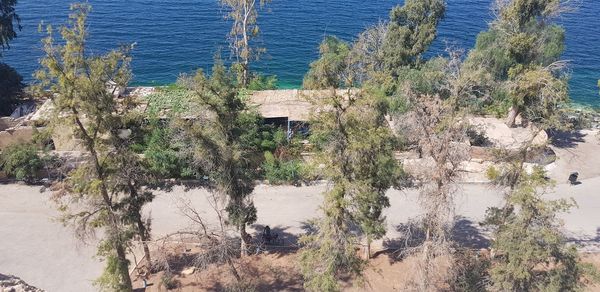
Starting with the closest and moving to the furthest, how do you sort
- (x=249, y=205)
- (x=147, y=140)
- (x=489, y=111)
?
(x=249, y=205) < (x=147, y=140) < (x=489, y=111)

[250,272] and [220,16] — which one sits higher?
[220,16]

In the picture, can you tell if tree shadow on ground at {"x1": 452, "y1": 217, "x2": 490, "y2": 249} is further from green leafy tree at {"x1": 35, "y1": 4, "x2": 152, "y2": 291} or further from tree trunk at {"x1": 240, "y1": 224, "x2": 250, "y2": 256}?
green leafy tree at {"x1": 35, "y1": 4, "x2": 152, "y2": 291}

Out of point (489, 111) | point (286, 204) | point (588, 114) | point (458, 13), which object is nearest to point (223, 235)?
point (286, 204)

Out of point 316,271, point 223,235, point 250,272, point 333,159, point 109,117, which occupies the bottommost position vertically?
point 250,272

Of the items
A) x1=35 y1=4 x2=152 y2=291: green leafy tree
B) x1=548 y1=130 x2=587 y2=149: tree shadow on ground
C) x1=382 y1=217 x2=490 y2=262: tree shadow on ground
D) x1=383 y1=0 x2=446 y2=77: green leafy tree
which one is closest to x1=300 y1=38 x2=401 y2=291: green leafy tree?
x1=382 y1=217 x2=490 y2=262: tree shadow on ground

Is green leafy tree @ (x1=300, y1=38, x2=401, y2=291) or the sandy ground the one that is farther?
the sandy ground

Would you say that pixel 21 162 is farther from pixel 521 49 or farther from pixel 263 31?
pixel 263 31

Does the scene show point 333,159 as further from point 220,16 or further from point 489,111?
point 220,16

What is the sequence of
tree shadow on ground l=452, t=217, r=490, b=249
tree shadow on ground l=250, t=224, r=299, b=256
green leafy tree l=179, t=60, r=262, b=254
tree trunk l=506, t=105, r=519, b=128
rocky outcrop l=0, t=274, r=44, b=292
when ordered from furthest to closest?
tree trunk l=506, t=105, r=519, b=128
tree shadow on ground l=452, t=217, r=490, b=249
tree shadow on ground l=250, t=224, r=299, b=256
green leafy tree l=179, t=60, r=262, b=254
rocky outcrop l=0, t=274, r=44, b=292
